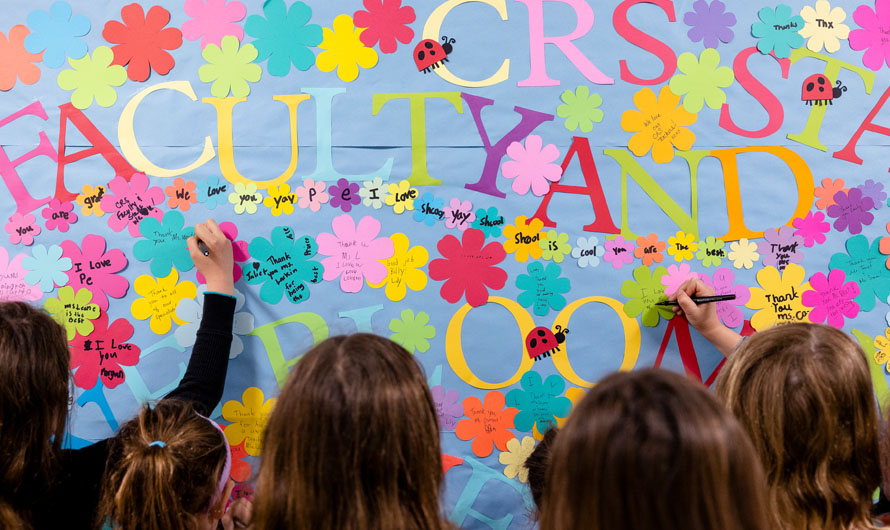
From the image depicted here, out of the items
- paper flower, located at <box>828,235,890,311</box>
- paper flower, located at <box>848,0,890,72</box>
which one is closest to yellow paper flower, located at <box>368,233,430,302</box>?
paper flower, located at <box>828,235,890,311</box>

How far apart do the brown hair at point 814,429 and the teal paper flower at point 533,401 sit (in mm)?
388

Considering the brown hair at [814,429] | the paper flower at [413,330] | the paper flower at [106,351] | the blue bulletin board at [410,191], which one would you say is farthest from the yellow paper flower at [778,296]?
the paper flower at [106,351]

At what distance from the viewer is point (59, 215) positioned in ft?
3.70

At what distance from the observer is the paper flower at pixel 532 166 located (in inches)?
44.9

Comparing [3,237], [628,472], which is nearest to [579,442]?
[628,472]

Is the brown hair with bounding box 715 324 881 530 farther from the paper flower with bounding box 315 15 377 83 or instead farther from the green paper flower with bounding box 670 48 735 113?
the paper flower with bounding box 315 15 377 83

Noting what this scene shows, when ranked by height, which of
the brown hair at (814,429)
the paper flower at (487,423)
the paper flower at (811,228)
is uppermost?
the paper flower at (811,228)

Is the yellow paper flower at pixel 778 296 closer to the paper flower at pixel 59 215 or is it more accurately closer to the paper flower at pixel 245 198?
the paper flower at pixel 245 198

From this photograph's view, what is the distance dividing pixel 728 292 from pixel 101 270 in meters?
1.19

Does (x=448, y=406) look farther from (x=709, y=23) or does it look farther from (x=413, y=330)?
(x=709, y=23)

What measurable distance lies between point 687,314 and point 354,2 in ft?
2.81

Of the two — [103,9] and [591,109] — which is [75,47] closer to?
[103,9]

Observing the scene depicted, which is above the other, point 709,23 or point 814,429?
point 709,23

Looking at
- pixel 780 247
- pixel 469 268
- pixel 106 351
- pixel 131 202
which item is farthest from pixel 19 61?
pixel 780 247
